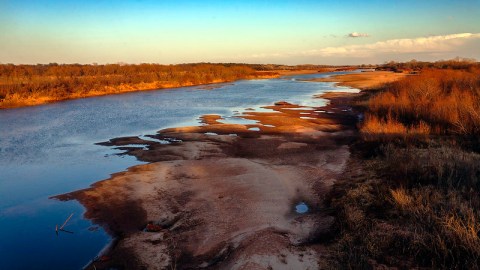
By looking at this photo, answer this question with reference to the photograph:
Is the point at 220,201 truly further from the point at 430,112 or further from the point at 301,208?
the point at 430,112

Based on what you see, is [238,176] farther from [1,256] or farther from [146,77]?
[146,77]

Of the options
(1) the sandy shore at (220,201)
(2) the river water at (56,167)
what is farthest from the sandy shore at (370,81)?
(1) the sandy shore at (220,201)

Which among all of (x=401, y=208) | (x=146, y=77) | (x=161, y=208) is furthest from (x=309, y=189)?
(x=146, y=77)

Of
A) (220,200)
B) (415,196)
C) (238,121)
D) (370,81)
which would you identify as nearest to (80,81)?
(238,121)

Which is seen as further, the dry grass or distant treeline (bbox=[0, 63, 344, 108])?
distant treeline (bbox=[0, 63, 344, 108])

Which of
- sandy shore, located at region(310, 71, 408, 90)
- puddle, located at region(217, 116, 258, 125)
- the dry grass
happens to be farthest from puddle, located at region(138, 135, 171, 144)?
sandy shore, located at region(310, 71, 408, 90)

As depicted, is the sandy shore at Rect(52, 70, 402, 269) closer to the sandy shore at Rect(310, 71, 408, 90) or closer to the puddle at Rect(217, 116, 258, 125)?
the puddle at Rect(217, 116, 258, 125)

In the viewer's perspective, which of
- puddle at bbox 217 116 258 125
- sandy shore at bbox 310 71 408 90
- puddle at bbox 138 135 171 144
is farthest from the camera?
sandy shore at bbox 310 71 408 90
